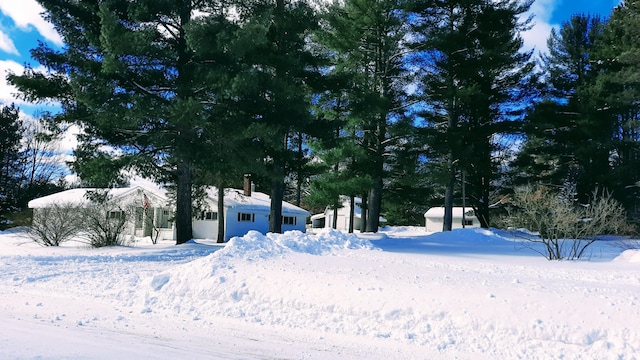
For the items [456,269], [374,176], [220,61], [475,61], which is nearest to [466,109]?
[475,61]

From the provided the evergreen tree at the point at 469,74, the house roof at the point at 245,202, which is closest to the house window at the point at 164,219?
the house roof at the point at 245,202

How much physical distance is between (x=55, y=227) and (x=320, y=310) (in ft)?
53.5

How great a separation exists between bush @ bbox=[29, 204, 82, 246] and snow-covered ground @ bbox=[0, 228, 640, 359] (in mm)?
8704

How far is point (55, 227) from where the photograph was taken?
1945 cm

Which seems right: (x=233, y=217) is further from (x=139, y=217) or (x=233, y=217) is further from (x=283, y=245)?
(x=283, y=245)

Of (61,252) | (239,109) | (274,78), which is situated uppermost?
(274,78)

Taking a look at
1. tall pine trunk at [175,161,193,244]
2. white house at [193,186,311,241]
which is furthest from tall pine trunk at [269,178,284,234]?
white house at [193,186,311,241]

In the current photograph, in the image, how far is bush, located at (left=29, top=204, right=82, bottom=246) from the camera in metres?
19.4

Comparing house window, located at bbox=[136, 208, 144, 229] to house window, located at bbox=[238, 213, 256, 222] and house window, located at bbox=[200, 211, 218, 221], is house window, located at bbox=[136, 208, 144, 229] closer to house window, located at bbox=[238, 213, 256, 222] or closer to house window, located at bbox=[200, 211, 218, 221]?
house window, located at bbox=[200, 211, 218, 221]

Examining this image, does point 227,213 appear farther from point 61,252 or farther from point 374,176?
point 61,252

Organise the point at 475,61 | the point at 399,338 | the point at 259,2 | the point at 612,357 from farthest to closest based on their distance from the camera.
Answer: the point at 475,61 < the point at 259,2 < the point at 399,338 < the point at 612,357

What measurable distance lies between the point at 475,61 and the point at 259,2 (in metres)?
11.6

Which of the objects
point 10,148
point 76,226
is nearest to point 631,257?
point 76,226

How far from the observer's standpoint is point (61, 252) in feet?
52.9
